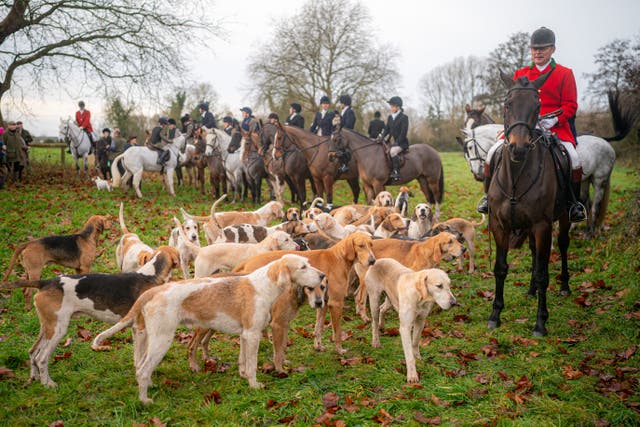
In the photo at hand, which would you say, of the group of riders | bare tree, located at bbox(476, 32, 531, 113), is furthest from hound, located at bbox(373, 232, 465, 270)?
bare tree, located at bbox(476, 32, 531, 113)

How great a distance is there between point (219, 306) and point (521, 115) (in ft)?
12.2

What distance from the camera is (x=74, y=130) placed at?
1808 centimetres

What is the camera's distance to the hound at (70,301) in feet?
14.0

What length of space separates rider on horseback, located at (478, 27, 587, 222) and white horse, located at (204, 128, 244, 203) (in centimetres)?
990

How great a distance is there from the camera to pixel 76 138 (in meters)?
18.2

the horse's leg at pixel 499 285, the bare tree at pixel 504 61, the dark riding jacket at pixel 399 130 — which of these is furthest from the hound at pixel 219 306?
the bare tree at pixel 504 61

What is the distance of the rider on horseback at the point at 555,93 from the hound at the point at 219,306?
3865 mm

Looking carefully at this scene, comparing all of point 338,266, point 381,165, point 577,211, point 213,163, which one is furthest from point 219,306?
point 213,163

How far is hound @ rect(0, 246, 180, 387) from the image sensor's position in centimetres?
426

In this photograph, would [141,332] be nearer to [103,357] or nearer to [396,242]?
[103,357]

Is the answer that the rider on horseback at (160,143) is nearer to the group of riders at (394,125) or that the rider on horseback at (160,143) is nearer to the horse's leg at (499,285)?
the group of riders at (394,125)

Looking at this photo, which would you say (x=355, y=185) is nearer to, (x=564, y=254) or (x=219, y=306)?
(x=564, y=254)

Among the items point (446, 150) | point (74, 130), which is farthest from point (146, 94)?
point (446, 150)

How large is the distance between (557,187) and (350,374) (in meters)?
3.57
